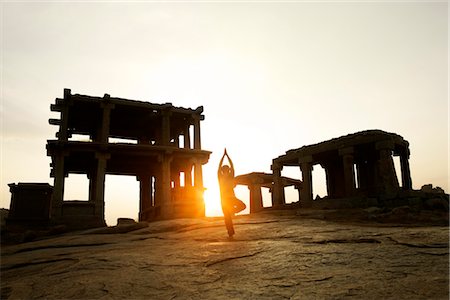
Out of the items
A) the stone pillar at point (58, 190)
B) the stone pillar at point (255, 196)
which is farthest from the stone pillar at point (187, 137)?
the stone pillar at point (255, 196)

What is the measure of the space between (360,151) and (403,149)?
2.81 metres

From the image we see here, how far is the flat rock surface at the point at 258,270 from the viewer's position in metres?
4.57

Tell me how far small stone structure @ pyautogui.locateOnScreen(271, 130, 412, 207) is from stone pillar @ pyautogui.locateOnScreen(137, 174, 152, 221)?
9.01m

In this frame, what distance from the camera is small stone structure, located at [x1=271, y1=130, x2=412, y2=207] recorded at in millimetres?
18188

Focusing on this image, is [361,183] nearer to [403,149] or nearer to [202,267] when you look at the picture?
[403,149]

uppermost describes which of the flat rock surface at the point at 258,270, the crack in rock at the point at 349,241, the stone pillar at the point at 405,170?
the stone pillar at the point at 405,170

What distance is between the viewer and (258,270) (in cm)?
558

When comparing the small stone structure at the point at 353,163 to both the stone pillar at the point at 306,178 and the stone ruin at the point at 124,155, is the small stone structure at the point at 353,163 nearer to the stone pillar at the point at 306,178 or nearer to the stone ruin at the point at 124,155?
the stone pillar at the point at 306,178

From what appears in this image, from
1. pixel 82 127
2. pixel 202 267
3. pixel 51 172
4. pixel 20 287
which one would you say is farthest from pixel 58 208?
pixel 202 267

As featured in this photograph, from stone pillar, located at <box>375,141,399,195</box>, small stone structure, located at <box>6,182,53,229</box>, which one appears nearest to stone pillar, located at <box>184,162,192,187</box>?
small stone structure, located at <box>6,182,53,229</box>

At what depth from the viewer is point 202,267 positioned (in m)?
6.07

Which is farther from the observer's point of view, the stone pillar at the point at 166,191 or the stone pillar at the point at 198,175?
the stone pillar at the point at 198,175

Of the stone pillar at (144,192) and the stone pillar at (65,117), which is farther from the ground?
the stone pillar at (65,117)

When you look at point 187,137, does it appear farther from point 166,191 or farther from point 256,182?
point 256,182
